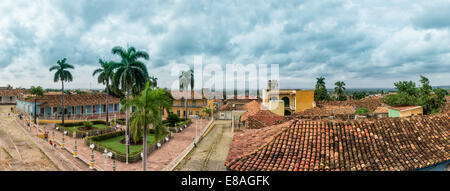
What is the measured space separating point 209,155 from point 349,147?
43.4ft

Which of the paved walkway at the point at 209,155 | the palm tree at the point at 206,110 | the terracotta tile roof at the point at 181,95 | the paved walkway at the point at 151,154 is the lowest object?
the paved walkway at the point at 209,155

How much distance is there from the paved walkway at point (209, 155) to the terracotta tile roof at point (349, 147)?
6581 mm

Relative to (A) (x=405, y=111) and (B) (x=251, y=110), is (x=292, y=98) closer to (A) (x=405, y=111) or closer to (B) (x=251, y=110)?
(B) (x=251, y=110)

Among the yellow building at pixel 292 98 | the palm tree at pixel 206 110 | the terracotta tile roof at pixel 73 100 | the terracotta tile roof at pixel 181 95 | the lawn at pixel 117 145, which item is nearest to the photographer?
the lawn at pixel 117 145

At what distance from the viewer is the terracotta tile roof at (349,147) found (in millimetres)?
8852

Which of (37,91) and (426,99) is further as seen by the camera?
(37,91)

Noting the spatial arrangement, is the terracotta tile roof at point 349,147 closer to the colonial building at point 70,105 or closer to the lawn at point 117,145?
the lawn at point 117,145

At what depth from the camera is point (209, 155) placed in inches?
813

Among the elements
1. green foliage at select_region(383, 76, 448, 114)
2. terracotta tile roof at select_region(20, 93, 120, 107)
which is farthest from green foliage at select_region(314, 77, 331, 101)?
terracotta tile roof at select_region(20, 93, 120, 107)

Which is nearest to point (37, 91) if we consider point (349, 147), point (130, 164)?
point (130, 164)

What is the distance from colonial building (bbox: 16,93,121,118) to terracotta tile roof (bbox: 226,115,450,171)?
39.5m

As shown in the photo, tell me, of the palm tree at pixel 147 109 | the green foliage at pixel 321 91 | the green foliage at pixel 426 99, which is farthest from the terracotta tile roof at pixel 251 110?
the green foliage at pixel 321 91

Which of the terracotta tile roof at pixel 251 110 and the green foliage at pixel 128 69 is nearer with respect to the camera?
the green foliage at pixel 128 69

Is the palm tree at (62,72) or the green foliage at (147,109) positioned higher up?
the palm tree at (62,72)
